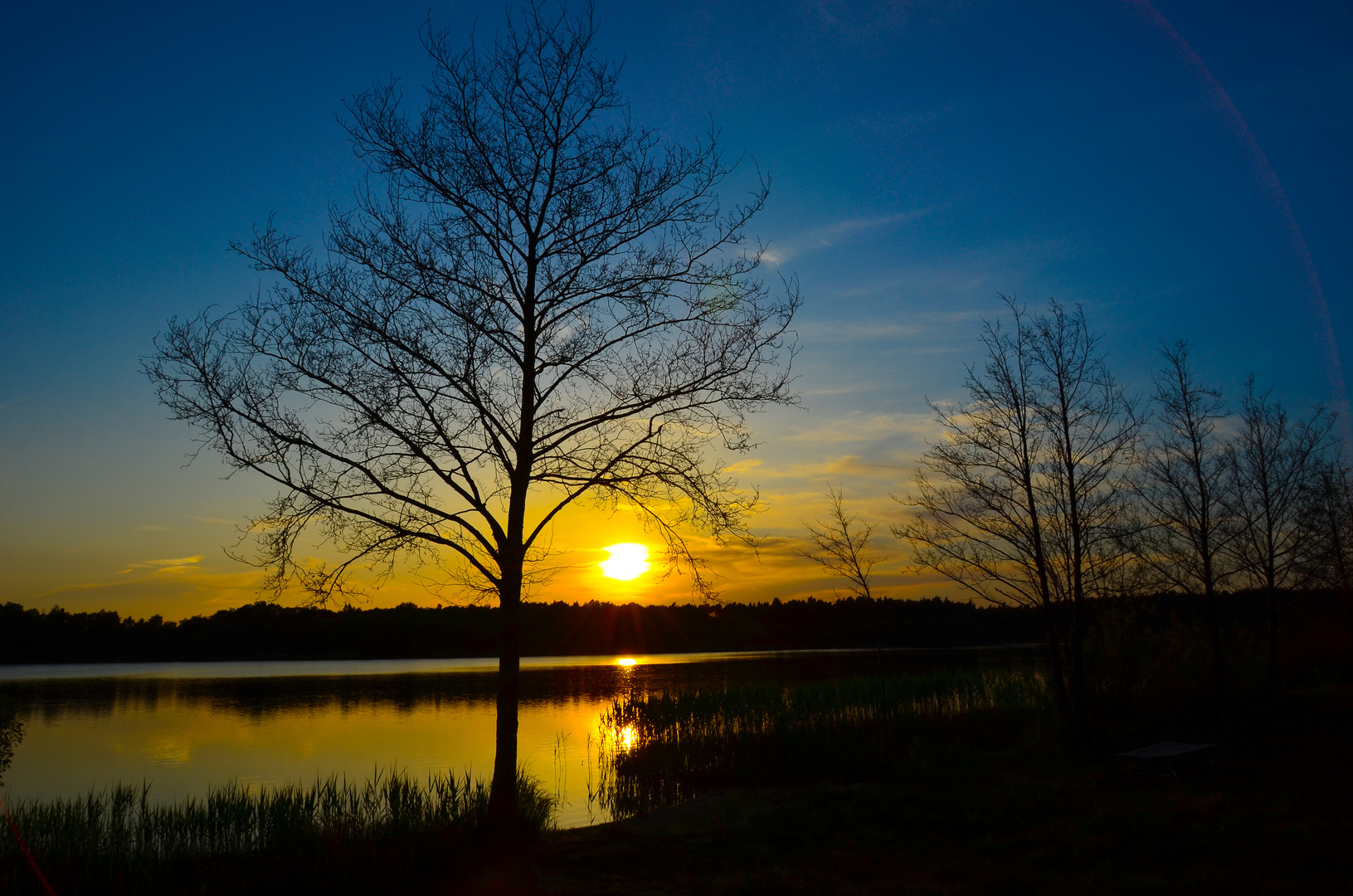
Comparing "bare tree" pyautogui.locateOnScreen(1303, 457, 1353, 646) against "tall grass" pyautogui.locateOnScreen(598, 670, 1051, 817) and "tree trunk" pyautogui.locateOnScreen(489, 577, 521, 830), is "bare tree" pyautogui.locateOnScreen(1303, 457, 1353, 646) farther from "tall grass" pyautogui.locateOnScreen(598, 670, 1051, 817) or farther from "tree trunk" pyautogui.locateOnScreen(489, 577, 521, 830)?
"tree trunk" pyautogui.locateOnScreen(489, 577, 521, 830)

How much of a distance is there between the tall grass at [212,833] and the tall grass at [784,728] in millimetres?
5649

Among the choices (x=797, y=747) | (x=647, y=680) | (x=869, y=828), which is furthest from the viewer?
(x=647, y=680)

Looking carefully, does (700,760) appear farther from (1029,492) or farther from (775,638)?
(775,638)

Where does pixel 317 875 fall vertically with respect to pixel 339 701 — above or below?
above

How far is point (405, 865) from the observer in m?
7.36

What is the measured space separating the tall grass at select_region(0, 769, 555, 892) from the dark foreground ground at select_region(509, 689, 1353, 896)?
1.25 m

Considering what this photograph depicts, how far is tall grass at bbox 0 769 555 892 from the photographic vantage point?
7.34 m

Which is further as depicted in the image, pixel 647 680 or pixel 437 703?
pixel 647 680

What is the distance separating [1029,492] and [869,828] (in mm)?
8134

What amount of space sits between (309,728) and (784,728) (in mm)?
18860

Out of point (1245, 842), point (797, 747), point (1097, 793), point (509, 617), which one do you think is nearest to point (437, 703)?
point (797, 747)

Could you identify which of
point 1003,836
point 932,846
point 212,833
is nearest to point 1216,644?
point 1003,836

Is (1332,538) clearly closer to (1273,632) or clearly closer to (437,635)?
(1273,632)

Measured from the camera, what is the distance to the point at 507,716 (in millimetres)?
9469
